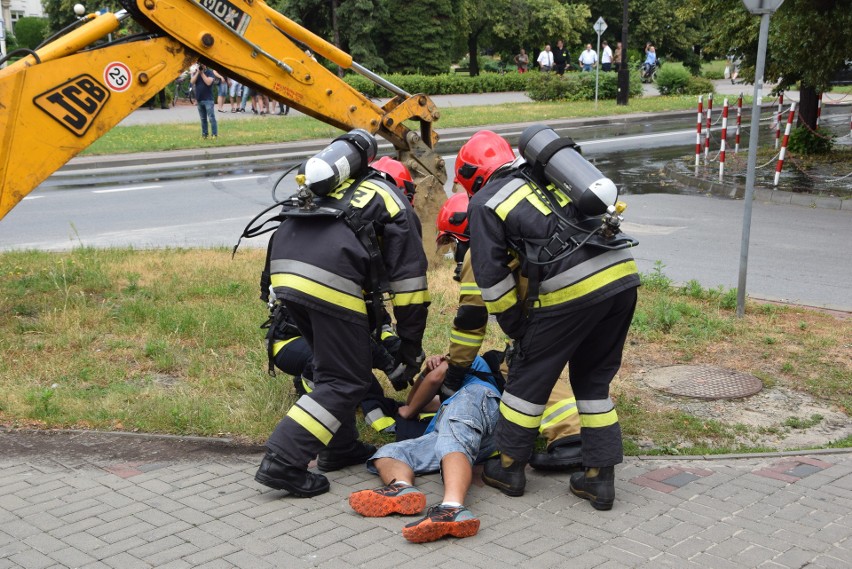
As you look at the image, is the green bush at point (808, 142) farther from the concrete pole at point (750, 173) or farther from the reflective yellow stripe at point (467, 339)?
the reflective yellow stripe at point (467, 339)

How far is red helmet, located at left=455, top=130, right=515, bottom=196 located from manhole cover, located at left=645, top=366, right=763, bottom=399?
208 centimetres

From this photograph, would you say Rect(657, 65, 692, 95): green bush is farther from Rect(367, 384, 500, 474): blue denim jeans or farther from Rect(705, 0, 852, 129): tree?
Rect(367, 384, 500, 474): blue denim jeans

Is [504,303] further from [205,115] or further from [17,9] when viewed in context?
[17,9]

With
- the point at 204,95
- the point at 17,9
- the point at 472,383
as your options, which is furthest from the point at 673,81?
the point at 17,9

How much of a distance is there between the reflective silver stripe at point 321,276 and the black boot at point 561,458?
1.29 meters

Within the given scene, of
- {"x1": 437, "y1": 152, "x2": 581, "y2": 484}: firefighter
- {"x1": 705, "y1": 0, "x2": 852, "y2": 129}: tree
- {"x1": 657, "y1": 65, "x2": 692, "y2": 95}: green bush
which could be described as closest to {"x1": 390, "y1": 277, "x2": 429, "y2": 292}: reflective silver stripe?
{"x1": 437, "y1": 152, "x2": 581, "y2": 484}: firefighter

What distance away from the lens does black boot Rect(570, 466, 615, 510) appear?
4.45 metres

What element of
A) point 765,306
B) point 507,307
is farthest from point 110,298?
point 765,306

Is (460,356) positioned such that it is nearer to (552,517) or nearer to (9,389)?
(552,517)

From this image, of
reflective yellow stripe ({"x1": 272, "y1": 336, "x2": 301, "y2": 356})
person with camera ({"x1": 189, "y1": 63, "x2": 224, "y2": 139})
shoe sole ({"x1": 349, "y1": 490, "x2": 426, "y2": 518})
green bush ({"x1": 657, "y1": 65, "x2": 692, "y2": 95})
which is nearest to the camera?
shoe sole ({"x1": 349, "y1": 490, "x2": 426, "y2": 518})

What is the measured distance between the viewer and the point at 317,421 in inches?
182

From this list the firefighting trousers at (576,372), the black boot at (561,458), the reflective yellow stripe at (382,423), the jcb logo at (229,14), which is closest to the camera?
the firefighting trousers at (576,372)

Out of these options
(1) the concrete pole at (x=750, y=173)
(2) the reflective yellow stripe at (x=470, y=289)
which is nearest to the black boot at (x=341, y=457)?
(2) the reflective yellow stripe at (x=470, y=289)

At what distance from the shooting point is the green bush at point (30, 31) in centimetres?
4784
